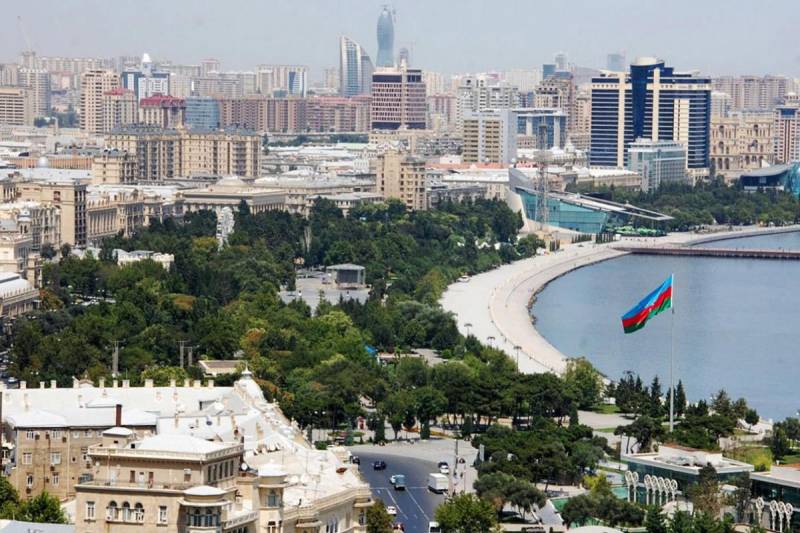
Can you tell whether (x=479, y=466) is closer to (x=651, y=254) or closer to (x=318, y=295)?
(x=318, y=295)

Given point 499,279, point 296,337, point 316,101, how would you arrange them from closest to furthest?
point 296,337 < point 499,279 < point 316,101

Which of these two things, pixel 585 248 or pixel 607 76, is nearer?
pixel 585 248

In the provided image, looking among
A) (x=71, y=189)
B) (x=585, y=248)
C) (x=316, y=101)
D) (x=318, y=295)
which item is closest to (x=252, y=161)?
(x=585, y=248)

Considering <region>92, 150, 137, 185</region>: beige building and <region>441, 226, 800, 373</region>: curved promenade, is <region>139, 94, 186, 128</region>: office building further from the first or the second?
<region>441, 226, 800, 373</region>: curved promenade

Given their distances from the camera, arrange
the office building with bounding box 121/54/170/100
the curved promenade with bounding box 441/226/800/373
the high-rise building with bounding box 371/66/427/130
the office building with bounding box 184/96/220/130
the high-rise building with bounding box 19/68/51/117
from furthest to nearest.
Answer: the high-rise building with bounding box 19/68/51/117 < the office building with bounding box 121/54/170/100 < the office building with bounding box 184/96/220/130 < the high-rise building with bounding box 371/66/427/130 < the curved promenade with bounding box 441/226/800/373

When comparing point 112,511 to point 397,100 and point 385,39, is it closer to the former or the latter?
point 397,100

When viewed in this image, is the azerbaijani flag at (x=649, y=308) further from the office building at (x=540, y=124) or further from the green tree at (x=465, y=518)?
the office building at (x=540, y=124)

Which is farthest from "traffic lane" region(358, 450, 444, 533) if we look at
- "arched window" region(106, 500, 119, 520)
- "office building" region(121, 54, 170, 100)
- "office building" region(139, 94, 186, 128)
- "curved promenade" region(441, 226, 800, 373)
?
"office building" region(121, 54, 170, 100)
